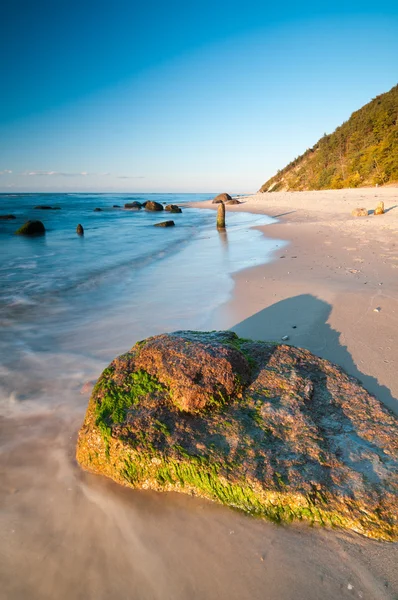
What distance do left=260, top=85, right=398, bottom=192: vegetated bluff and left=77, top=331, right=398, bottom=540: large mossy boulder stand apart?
34.9 m

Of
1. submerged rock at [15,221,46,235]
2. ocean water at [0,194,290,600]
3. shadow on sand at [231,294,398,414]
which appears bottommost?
ocean water at [0,194,290,600]

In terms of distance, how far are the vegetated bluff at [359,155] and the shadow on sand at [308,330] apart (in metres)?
32.2

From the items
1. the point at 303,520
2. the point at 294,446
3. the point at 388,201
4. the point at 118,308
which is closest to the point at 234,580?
the point at 303,520

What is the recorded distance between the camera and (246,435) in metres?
2.42

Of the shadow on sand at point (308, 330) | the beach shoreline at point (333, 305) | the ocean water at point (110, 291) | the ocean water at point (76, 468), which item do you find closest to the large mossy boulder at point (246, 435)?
the ocean water at point (76, 468)

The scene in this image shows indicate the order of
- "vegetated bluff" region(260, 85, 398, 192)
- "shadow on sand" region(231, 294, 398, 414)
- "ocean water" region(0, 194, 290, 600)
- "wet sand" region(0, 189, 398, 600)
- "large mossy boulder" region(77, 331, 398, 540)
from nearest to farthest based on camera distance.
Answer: "wet sand" region(0, 189, 398, 600) → "ocean water" region(0, 194, 290, 600) → "large mossy boulder" region(77, 331, 398, 540) → "shadow on sand" region(231, 294, 398, 414) → "vegetated bluff" region(260, 85, 398, 192)

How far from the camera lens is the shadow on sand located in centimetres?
329

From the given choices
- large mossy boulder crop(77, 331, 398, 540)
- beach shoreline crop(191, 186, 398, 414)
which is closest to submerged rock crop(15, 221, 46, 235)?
beach shoreline crop(191, 186, 398, 414)

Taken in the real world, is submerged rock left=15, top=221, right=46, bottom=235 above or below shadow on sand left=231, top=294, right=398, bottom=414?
above

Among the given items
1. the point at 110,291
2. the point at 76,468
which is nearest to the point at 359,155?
the point at 110,291

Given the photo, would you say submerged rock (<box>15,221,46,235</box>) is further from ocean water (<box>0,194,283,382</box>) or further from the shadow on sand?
the shadow on sand

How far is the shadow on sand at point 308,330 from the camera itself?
130 inches

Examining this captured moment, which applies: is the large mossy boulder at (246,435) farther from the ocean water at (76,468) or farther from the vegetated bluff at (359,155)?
the vegetated bluff at (359,155)

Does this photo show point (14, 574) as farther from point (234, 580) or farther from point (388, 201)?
point (388, 201)
